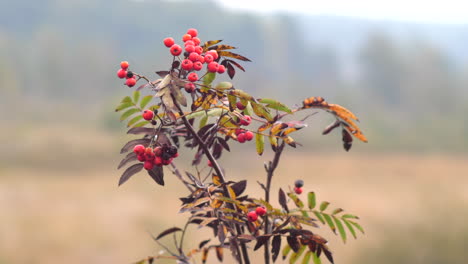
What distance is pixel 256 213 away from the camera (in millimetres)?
821

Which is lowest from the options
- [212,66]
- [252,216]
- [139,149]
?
[252,216]

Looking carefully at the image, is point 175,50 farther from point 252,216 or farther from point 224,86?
point 252,216

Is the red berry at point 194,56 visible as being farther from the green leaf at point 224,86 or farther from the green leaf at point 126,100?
the green leaf at point 126,100

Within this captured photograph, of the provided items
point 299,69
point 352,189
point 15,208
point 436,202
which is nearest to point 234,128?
point 15,208

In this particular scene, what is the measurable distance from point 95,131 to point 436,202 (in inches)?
471

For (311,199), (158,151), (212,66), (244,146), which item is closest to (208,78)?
(212,66)

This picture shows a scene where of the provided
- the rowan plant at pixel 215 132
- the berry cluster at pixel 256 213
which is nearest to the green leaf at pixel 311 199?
the rowan plant at pixel 215 132

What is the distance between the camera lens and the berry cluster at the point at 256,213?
0.80 metres

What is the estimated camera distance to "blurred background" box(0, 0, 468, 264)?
6789mm

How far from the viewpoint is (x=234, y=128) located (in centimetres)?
79

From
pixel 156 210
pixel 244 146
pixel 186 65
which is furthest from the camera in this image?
pixel 244 146

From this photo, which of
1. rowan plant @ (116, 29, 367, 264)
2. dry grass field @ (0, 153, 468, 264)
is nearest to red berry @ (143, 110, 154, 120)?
rowan plant @ (116, 29, 367, 264)

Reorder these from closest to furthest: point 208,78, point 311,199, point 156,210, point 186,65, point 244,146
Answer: point 186,65 < point 208,78 < point 311,199 < point 156,210 < point 244,146

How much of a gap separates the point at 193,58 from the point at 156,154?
0.14 metres
